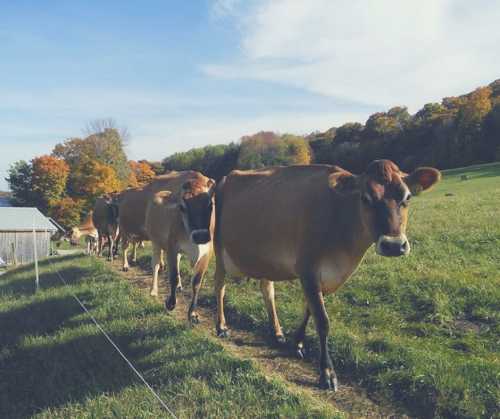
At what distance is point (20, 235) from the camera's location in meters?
36.6

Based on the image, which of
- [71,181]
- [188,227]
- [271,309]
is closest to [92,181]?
[71,181]

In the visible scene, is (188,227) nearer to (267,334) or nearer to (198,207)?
(198,207)

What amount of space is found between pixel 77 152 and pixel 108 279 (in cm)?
5821

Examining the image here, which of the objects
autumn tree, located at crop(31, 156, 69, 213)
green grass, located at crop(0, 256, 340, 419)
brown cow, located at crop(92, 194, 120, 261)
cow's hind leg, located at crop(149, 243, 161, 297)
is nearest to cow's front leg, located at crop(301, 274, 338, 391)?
green grass, located at crop(0, 256, 340, 419)

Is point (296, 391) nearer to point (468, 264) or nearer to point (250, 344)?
point (250, 344)

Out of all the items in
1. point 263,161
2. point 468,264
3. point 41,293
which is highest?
point 263,161

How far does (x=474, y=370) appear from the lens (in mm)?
4438

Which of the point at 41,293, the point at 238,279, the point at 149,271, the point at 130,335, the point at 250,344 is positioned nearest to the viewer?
the point at 250,344

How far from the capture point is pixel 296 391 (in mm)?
4457

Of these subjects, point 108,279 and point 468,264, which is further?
point 108,279

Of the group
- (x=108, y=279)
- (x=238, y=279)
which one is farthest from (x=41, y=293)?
(x=238, y=279)

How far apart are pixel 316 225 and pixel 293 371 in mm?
1771

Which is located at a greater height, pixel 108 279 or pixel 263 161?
pixel 263 161

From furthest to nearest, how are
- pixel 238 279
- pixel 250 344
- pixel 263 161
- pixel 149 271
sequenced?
pixel 263 161 → pixel 149 271 → pixel 238 279 → pixel 250 344
